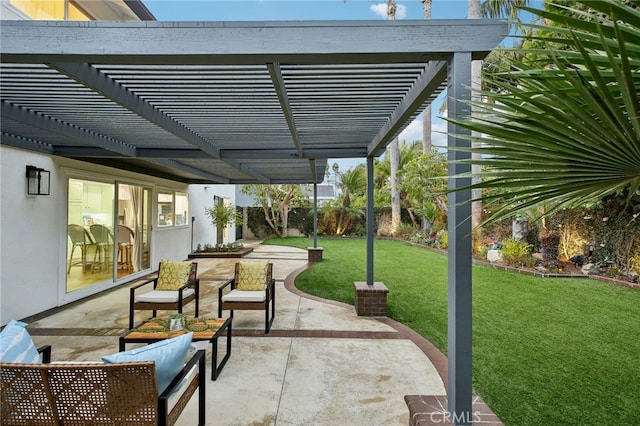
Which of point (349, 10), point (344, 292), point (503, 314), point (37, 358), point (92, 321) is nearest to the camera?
point (37, 358)

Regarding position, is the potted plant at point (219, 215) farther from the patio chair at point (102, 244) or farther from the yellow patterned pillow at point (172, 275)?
the yellow patterned pillow at point (172, 275)

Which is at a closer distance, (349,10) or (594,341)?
(594,341)

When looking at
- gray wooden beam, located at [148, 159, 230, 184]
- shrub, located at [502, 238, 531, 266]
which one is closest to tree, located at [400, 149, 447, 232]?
shrub, located at [502, 238, 531, 266]

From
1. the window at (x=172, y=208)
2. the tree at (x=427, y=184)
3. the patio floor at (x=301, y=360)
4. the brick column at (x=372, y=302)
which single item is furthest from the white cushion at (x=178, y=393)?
the tree at (x=427, y=184)

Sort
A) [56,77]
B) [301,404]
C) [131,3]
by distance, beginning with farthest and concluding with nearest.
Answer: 1. [131,3]
2. [301,404]
3. [56,77]

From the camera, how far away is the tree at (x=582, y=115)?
949 mm

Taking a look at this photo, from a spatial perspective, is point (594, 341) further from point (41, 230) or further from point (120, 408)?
point (41, 230)

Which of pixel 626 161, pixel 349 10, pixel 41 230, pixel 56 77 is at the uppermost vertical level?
pixel 349 10

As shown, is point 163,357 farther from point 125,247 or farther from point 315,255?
point 315,255

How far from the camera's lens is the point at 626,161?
111 cm

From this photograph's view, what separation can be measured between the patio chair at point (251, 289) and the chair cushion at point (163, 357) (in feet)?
8.17

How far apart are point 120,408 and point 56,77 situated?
2.73 meters

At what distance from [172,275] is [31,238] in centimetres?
239

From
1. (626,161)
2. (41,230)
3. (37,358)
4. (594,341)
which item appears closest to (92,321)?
(41,230)
